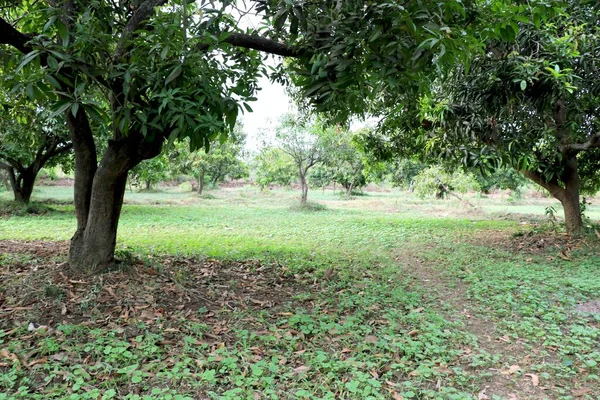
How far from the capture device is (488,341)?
3723 mm

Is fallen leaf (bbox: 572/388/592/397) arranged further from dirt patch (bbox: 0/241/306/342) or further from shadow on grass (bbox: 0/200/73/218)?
shadow on grass (bbox: 0/200/73/218)

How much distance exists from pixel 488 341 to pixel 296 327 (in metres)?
1.80

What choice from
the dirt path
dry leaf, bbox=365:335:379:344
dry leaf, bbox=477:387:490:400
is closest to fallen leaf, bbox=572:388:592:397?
the dirt path

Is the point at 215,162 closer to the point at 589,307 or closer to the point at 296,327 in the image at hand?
the point at 296,327

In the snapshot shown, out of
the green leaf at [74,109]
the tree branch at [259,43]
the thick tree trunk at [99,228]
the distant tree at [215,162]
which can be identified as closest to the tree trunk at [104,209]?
the thick tree trunk at [99,228]

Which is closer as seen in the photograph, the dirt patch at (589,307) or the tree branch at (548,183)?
the dirt patch at (589,307)

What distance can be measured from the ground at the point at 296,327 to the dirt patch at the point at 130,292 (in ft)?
0.06

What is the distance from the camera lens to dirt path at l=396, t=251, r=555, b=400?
2.89 metres

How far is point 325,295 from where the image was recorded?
185 inches

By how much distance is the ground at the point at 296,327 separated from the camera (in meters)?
2.76

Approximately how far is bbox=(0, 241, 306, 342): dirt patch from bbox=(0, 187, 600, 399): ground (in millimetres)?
18

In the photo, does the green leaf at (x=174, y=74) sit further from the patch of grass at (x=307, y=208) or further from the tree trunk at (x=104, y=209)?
the patch of grass at (x=307, y=208)

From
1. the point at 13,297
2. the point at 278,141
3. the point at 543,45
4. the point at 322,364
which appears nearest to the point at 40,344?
the point at 13,297

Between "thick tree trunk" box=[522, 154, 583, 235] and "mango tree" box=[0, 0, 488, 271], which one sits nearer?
"mango tree" box=[0, 0, 488, 271]
